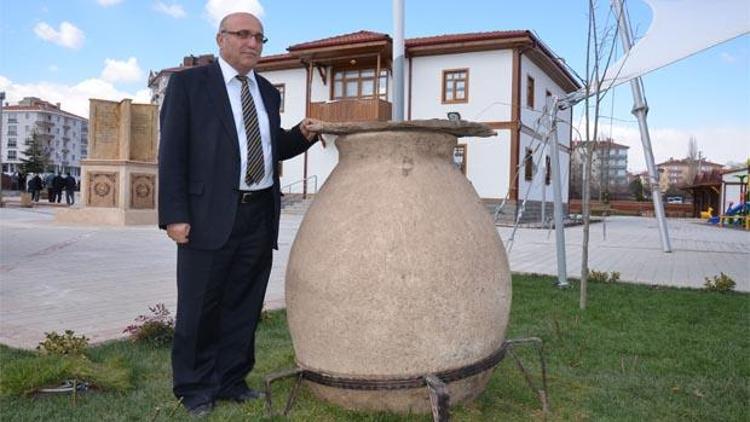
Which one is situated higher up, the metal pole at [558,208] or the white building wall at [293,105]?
the white building wall at [293,105]

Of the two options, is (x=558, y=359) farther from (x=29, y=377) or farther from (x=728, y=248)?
(x=728, y=248)

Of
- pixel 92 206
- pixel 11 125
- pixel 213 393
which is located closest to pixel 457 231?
pixel 213 393

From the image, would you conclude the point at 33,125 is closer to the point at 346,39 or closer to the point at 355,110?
the point at 346,39

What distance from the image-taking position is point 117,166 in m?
16.8

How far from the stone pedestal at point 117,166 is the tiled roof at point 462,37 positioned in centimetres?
1263

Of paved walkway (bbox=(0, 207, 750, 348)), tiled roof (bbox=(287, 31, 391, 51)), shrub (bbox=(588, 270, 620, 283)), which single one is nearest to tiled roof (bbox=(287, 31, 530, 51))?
tiled roof (bbox=(287, 31, 391, 51))

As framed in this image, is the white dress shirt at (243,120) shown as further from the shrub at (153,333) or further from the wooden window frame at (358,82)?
the wooden window frame at (358,82)

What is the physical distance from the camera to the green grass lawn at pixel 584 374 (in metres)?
3.10

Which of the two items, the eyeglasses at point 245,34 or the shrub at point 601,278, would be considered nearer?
the eyeglasses at point 245,34

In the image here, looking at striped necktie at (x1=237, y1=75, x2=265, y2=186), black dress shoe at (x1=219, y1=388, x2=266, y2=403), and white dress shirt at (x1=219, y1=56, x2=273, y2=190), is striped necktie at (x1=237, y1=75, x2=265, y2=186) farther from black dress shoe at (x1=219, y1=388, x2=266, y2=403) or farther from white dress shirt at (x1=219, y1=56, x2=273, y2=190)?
black dress shoe at (x1=219, y1=388, x2=266, y2=403)

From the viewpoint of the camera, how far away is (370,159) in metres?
2.90

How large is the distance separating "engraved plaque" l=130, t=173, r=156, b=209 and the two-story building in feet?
32.8

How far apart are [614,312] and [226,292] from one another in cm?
439

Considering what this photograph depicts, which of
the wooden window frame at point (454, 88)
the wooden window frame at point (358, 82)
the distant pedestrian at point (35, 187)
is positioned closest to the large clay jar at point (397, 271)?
the wooden window frame at point (454, 88)
